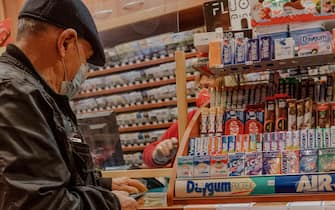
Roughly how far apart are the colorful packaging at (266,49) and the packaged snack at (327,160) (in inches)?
17.2

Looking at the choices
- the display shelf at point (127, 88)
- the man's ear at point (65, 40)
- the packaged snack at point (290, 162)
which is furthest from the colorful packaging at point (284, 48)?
the display shelf at point (127, 88)

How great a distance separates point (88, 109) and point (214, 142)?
3.18 meters

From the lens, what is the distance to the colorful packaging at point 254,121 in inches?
76.5

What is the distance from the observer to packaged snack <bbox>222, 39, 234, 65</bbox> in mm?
1970

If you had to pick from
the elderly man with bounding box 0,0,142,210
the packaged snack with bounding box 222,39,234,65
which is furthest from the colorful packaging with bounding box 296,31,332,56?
the elderly man with bounding box 0,0,142,210

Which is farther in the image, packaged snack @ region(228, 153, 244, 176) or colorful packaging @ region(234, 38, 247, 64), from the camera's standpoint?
colorful packaging @ region(234, 38, 247, 64)

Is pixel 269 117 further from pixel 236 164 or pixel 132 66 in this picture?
pixel 132 66

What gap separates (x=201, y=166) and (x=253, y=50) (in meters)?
0.51

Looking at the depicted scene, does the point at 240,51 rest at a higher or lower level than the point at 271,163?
higher

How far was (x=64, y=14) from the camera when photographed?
4.70 ft

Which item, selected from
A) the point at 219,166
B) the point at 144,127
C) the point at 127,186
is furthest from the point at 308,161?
the point at 144,127

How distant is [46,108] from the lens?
52.0 inches

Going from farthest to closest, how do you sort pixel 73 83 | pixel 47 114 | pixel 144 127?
pixel 144 127 < pixel 73 83 < pixel 47 114

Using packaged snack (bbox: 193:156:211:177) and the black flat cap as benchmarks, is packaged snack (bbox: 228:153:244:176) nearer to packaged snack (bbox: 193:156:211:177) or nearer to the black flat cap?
packaged snack (bbox: 193:156:211:177)
